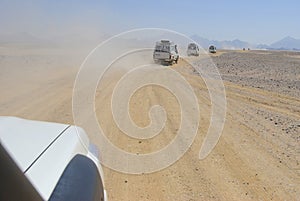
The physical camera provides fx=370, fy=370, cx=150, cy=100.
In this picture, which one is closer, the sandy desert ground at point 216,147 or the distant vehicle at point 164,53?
the sandy desert ground at point 216,147

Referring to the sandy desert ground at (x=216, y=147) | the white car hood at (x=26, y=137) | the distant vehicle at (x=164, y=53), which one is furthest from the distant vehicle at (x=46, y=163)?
the distant vehicle at (x=164, y=53)

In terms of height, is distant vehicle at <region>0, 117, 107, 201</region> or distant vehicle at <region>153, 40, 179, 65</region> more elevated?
distant vehicle at <region>0, 117, 107, 201</region>

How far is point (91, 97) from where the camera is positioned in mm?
12609

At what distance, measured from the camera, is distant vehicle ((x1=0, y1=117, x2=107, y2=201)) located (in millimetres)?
1437

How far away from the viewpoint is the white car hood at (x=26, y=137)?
2.14 meters

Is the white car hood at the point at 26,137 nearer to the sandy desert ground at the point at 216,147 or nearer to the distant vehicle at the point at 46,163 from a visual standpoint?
the distant vehicle at the point at 46,163

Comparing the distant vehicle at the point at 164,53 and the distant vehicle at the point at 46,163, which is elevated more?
the distant vehicle at the point at 46,163

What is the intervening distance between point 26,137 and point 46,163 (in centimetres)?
34

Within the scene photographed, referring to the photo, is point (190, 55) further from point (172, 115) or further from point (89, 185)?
point (89, 185)

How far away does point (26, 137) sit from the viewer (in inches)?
98.2

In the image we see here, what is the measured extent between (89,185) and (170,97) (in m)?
11.0

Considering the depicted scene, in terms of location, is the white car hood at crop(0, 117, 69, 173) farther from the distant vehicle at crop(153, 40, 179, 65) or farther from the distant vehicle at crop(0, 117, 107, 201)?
the distant vehicle at crop(153, 40, 179, 65)

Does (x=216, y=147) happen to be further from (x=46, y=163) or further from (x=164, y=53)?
(x=164, y=53)

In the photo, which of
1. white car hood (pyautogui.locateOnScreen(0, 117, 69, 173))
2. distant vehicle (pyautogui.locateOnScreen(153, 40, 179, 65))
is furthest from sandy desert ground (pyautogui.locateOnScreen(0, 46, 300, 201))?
distant vehicle (pyautogui.locateOnScreen(153, 40, 179, 65))
